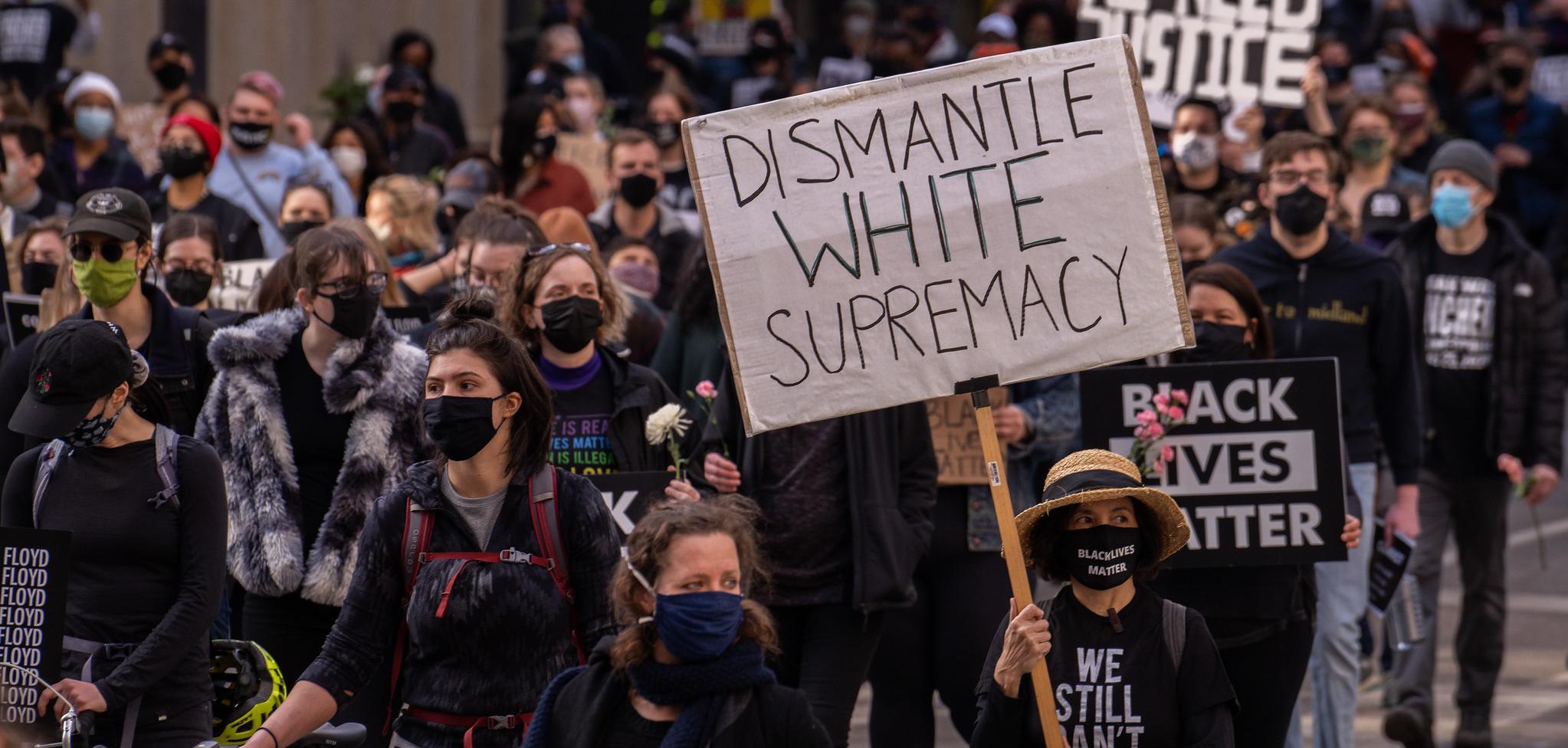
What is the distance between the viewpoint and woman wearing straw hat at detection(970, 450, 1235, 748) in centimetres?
545

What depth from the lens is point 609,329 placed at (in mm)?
7176

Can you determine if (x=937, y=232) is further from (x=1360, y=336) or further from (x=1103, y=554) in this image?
(x=1360, y=336)

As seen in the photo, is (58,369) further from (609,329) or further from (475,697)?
(609,329)

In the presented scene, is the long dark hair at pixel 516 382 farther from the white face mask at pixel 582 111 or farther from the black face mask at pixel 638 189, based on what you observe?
the white face mask at pixel 582 111

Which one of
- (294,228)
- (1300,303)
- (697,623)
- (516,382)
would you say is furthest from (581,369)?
(294,228)

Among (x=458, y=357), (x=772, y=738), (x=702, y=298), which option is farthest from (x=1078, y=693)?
(x=702, y=298)

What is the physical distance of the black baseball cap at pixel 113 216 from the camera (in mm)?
7016

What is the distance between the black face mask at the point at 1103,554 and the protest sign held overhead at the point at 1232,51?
293 inches

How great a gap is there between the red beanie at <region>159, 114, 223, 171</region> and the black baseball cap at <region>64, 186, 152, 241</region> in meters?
3.40

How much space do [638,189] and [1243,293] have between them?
4064 millimetres

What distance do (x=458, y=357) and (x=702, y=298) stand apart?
8.33ft

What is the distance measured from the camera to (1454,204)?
1002cm

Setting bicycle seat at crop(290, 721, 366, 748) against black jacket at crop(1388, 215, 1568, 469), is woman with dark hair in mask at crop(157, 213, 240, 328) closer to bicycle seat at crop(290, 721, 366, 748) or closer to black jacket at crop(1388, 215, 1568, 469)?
bicycle seat at crop(290, 721, 366, 748)

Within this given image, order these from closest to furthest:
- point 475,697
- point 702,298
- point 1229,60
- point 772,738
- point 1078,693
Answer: point 772,738 < point 475,697 < point 1078,693 < point 702,298 < point 1229,60
